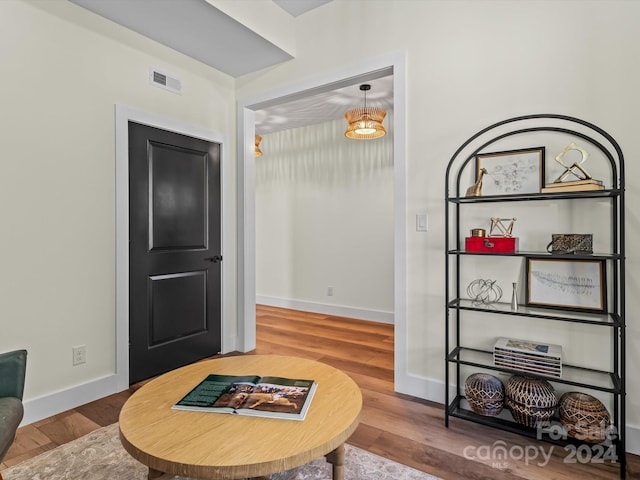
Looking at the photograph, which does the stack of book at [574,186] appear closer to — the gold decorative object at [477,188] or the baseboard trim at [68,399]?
the gold decorative object at [477,188]

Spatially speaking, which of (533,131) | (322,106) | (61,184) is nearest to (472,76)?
(533,131)

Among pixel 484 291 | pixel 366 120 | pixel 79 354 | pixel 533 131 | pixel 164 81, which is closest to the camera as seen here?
pixel 533 131

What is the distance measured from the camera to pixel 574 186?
1.79 meters

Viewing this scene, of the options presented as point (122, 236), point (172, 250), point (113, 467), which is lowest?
point (113, 467)

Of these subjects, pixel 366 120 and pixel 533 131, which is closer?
pixel 533 131

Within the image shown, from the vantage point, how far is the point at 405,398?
95.3 inches

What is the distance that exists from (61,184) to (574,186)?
287 cm

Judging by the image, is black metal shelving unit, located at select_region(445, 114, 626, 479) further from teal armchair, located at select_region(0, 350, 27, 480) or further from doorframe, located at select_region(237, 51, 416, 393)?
teal armchair, located at select_region(0, 350, 27, 480)

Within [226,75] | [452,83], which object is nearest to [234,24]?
[226,75]

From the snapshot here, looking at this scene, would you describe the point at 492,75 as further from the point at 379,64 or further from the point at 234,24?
the point at 234,24

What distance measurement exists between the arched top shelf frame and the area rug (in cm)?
151

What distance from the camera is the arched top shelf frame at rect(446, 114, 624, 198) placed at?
70.4 inches

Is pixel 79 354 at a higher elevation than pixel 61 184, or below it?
below

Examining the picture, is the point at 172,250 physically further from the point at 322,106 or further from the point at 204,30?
the point at 322,106
